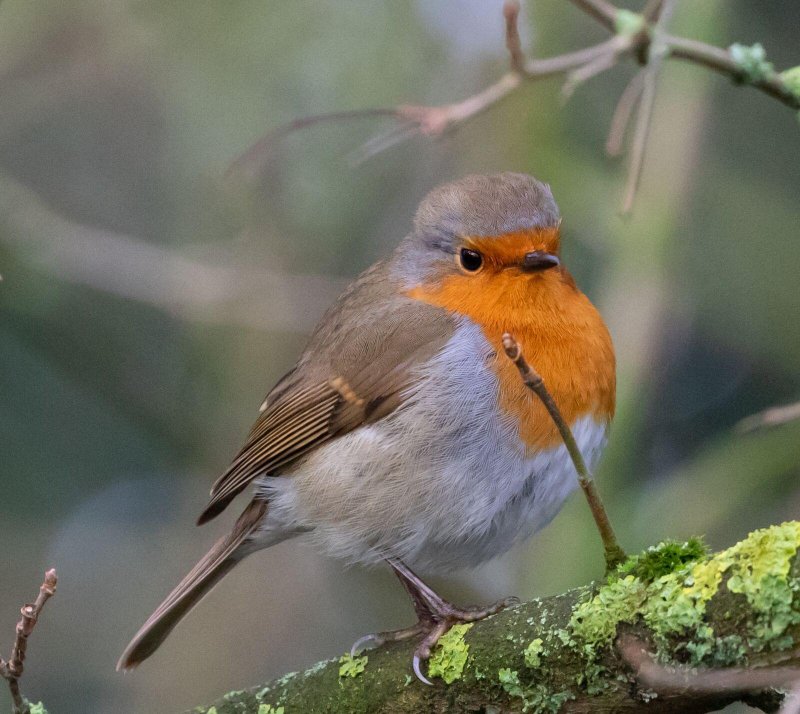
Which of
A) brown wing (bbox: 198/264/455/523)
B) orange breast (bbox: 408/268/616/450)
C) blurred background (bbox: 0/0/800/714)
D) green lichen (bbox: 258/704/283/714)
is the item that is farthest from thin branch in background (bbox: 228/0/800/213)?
green lichen (bbox: 258/704/283/714)

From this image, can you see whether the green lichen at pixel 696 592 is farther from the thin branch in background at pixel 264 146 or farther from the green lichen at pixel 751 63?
the thin branch in background at pixel 264 146

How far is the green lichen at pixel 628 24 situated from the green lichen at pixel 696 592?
1.27m

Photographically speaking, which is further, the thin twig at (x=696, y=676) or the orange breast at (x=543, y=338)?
the orange breast at (x=543, y=338)

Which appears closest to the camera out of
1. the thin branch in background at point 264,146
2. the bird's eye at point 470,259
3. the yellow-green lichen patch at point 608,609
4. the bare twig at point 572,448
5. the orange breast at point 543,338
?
the bare twig at point 572,448

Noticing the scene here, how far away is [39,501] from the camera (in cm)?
584

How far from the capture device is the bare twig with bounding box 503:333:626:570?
2061 millimetres

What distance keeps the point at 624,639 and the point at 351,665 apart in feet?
3.37

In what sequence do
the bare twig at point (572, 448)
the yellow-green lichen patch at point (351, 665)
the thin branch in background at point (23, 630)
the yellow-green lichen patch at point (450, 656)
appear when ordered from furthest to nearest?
the yellow-green lichen patch at point (351, 665) < the yellow-green lichen patch at point (450, 656) < the thin branch in background at point (23, 630) < the bare twig at point (572, 448)

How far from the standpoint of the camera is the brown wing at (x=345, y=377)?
3.64 metres

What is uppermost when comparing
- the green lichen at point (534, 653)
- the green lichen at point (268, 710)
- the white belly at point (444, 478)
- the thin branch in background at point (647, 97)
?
the thin branch in background at point (647, 97)

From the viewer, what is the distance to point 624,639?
2.27 metres

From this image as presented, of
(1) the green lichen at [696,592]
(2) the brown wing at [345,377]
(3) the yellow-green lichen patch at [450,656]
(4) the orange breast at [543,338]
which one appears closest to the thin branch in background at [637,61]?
(4) the orange breast at [543,338]

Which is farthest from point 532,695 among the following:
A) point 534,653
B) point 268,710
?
point 268,710

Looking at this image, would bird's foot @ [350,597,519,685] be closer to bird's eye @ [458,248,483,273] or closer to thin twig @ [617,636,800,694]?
thin twig @ [617,636,800,694]
